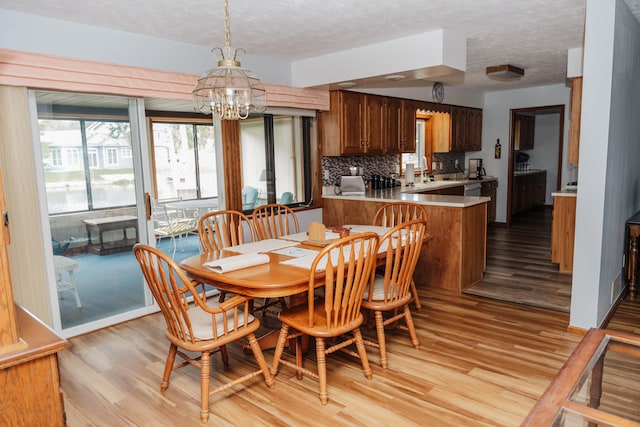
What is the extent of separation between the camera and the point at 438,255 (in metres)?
4.37

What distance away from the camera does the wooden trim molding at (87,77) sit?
2.89 metres

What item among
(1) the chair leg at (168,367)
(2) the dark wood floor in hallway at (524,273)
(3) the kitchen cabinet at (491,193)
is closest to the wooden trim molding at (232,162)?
(1) the chair leg at (168,367)

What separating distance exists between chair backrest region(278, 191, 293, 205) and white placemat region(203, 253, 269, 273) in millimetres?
2289

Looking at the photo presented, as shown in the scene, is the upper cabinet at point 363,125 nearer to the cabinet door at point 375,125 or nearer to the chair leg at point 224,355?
the cabinet door at point 375,125

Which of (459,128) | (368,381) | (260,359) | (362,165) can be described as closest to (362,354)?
(368,381)

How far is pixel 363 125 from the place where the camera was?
5.32 meters

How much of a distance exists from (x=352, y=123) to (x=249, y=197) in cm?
151

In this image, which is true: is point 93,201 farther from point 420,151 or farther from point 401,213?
point 420,151

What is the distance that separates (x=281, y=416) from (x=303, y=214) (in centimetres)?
292

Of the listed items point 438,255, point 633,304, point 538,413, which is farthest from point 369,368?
point 633,304

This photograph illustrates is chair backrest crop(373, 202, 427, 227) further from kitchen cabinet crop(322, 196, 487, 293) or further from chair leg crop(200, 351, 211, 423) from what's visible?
chair leg crop(200, 351, 211, 423)

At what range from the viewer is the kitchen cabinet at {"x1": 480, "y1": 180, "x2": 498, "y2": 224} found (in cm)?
741

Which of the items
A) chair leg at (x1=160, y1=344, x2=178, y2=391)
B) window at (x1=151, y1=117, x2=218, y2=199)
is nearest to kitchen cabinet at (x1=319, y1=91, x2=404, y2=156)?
window at (x1=151, y1=117, x2=218, y2=199)

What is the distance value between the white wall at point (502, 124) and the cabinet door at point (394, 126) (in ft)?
8.94
